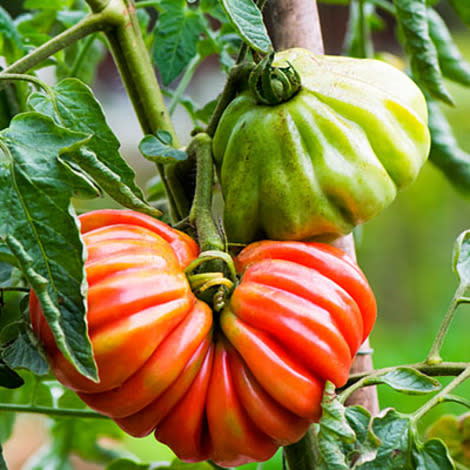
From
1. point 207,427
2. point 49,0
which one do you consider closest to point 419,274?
point 49,0

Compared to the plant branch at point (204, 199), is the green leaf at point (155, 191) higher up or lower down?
lower down

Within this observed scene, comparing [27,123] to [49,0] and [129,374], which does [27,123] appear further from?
[49,0]

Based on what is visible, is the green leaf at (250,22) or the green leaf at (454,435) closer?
the green leaf at (250,22)

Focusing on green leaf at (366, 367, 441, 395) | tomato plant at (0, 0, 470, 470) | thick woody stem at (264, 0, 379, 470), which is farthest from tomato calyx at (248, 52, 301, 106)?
green leaf at (366, 367, 441, 395)

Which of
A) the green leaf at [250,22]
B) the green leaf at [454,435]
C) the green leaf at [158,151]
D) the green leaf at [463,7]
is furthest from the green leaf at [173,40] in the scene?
the green leaf at [454,435]

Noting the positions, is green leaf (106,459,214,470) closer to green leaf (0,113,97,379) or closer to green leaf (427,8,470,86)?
green leaf (0,113,97,379)

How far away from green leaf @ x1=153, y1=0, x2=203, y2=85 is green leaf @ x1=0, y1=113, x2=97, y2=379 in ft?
0.95

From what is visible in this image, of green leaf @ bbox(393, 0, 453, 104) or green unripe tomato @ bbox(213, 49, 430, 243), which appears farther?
green leaf @ bbox(393, 0, 453, 104)

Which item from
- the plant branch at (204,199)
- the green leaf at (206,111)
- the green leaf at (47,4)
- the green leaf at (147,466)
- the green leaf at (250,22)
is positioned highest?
the green leaf at (250,22)

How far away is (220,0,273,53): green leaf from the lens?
478 mm

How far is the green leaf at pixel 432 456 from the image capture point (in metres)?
0.54

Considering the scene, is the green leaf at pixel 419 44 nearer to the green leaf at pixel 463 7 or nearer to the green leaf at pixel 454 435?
the green leaf at pixel 463 7

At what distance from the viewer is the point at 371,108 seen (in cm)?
56

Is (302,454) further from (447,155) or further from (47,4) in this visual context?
(47,4)
